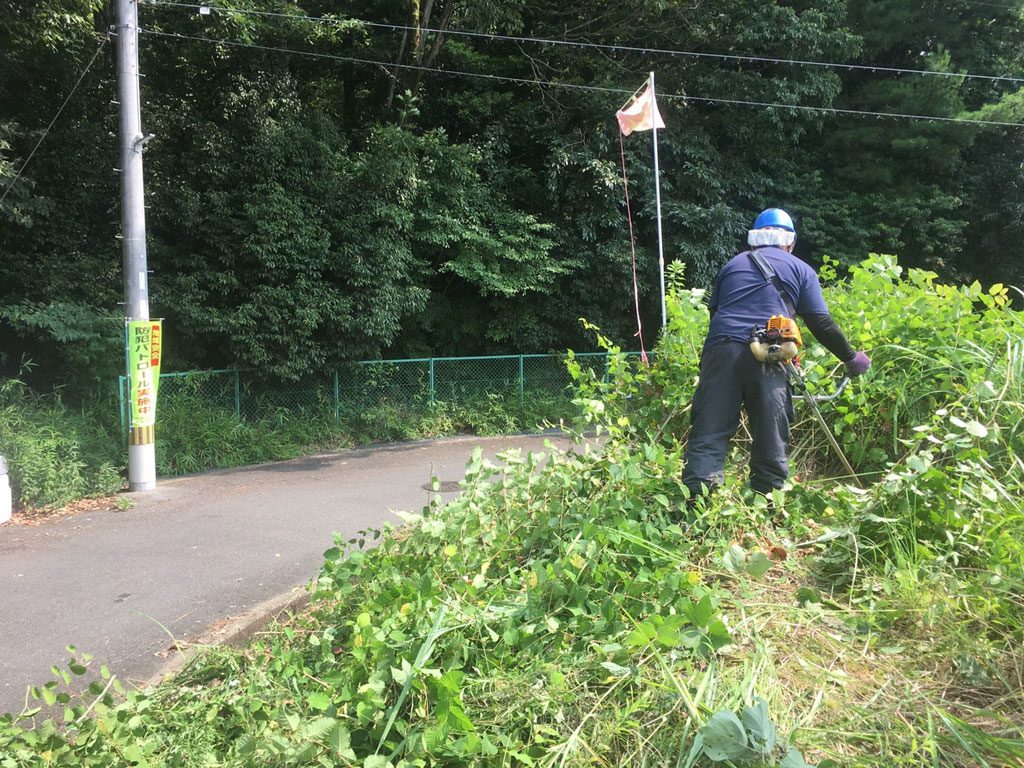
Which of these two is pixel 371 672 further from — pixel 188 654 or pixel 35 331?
pixel 35 331

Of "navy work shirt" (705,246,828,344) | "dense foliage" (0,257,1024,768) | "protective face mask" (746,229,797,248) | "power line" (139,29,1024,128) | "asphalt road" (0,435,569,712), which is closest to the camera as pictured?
"dense foliage" (0,257,1024,768)

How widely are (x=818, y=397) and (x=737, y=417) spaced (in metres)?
0.53

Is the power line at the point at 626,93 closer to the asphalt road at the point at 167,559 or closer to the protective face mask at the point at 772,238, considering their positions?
the asphalt road at the point at 167,559

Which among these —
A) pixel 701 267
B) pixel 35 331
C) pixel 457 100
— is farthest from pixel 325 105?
pixel 701 267

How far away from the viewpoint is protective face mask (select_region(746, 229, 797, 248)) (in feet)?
13.1

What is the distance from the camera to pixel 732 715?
197 cm

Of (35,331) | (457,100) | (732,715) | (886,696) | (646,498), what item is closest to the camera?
(732,715)

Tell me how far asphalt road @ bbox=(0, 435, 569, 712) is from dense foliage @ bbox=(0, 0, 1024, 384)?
2.96m

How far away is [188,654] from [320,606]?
87cm

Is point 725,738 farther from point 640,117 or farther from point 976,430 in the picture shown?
point 640,117

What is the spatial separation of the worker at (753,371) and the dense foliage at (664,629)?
17cm

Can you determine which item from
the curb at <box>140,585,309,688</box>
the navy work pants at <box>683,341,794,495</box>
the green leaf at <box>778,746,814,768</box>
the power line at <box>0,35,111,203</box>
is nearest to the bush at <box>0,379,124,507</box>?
the power line at <box>0,35,111,203</box>

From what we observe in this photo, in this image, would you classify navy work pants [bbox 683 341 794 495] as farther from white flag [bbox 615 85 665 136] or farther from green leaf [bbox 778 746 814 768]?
white flag [bbox 615 85 665 136]

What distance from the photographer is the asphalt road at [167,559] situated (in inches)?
166
